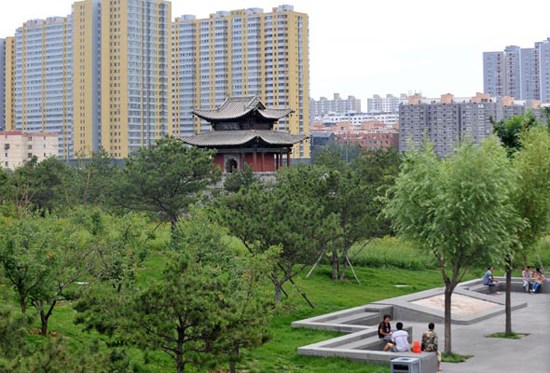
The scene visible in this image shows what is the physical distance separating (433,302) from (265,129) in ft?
85.8

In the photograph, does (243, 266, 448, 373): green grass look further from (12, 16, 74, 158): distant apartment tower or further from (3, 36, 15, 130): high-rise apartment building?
(3, 36, 15, 130): high-rise apartment building

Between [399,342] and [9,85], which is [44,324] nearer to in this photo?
[399,342]

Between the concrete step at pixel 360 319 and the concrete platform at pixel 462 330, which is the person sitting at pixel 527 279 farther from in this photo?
the concrete step at pixel 360 319

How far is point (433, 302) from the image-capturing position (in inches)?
954

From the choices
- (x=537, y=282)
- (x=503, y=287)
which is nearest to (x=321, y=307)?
(x=503, y=287)

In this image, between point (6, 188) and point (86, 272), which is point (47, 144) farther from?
point (86, 272)

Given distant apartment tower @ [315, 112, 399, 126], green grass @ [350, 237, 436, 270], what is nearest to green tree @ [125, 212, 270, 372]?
green grass @ [350, 237, 436, 270]

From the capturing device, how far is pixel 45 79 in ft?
303

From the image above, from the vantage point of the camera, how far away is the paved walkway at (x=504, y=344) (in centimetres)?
1695

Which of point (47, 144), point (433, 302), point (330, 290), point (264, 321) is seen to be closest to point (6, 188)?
point (330, 290)

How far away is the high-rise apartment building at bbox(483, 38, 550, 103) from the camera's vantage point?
14900 centimetres

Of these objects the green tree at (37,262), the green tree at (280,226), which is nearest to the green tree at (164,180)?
the green tree at (280,226)

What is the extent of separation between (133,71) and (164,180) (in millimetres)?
56951

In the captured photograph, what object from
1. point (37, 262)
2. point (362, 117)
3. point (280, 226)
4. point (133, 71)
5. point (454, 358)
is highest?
point (362, 117)
